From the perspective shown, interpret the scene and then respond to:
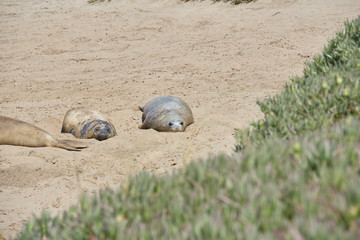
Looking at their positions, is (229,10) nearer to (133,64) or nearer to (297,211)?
(133,64)

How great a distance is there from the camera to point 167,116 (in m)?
5.98

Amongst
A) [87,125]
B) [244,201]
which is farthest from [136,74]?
[244,201]

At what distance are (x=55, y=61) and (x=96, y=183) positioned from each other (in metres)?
6.25

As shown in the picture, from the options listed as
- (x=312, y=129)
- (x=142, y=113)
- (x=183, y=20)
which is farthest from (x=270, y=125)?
(x=183, y=20)

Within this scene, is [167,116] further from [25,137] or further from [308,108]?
[308,108]

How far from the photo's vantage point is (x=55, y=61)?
9.91 m

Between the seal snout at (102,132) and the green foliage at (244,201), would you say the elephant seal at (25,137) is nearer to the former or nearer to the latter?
the seal snout at (102,132)

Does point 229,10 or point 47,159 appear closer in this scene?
point 47,159

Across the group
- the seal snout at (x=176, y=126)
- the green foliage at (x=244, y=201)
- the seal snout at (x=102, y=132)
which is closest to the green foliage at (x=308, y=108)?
the green foliage at (x=244, y=201)

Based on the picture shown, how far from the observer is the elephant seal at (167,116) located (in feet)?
19.3

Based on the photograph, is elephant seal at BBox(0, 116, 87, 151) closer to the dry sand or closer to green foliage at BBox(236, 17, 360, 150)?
the dry sand

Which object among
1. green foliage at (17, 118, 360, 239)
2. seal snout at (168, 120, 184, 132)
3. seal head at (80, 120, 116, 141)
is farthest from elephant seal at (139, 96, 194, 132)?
green foliage at (17, 118, 360, 239)

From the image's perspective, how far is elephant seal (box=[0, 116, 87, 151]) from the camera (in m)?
5.58

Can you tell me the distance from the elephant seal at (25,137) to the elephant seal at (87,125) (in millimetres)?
392
